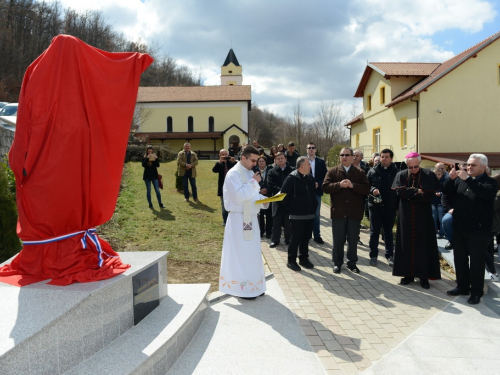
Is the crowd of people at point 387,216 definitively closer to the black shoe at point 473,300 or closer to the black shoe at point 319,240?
the black shoe at point 473,300

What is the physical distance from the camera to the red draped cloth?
145 inches

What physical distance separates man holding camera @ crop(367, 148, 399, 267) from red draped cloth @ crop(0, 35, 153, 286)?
5.22 m

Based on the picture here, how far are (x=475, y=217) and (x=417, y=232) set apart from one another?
98cm

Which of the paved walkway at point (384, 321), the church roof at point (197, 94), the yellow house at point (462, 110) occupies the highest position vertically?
the church roof at point (197, 94)

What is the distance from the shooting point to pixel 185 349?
4234 millimetres

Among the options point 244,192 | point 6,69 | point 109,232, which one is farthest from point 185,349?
point 6,69

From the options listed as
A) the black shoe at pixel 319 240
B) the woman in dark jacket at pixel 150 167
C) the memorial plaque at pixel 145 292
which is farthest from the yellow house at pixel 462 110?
the memorial plaque at pixel 145 292

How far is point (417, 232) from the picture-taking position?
648 cm

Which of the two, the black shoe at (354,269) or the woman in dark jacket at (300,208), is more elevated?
the woman in dark jacket at (300,208)

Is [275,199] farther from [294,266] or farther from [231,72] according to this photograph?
[231,72]

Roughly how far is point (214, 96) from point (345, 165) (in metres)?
54.6

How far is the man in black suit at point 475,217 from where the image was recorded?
5617 millimetres

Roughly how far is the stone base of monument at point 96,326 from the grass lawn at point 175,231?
2243 millimetres

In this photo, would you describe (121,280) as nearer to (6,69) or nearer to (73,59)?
(73,59)
